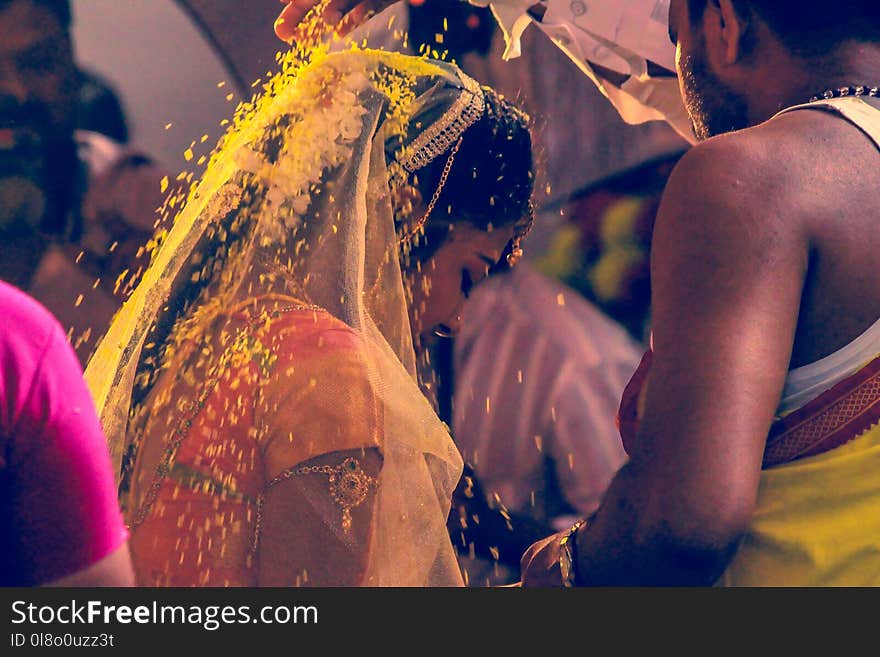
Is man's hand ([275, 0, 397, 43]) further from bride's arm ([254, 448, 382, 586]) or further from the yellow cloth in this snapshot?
the yellow cloth

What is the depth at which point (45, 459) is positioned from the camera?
3.14 feet

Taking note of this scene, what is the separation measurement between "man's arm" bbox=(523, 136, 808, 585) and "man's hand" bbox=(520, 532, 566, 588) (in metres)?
0.16

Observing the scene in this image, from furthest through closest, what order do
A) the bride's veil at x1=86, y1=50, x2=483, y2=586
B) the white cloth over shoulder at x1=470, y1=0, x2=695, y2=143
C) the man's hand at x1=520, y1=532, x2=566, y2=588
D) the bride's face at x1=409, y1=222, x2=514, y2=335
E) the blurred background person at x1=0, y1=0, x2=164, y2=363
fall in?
the blurred background person at x1=0, y1=0, x2=164, y2=363 < the bride's face at x1=409, y1=222, x2=514, y2=335 < the white cloth over shoulder at x1=470, y1=0, x2=695, y2=143 < the bride's veil at x1=86, y1=50, x2=483, y2=586 < the man's hand at x1=520, y1=532, x2=566, y2=588

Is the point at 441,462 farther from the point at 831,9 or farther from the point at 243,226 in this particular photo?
the point at 831,9

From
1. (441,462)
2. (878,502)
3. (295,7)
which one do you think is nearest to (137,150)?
(295,7)

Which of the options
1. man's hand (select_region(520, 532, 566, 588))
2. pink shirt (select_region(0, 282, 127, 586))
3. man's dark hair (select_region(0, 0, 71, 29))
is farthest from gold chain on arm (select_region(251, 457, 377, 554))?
man's dark hair (select_region(0, 0, 71, 29))

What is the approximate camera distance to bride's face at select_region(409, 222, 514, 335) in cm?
205

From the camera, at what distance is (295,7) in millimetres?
1742

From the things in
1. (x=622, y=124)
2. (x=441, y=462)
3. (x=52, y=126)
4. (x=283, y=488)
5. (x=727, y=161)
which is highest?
(x=52, y=126)

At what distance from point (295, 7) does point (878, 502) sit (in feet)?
4.23

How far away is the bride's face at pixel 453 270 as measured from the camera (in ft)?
6.73

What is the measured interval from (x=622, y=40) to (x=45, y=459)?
1471 millimetres

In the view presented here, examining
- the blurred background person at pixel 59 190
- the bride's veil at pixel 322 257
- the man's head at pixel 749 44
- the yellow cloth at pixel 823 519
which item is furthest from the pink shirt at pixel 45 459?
the blurred background person at pixel 59 190

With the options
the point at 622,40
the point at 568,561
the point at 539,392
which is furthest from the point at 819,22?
the point at 539,392
